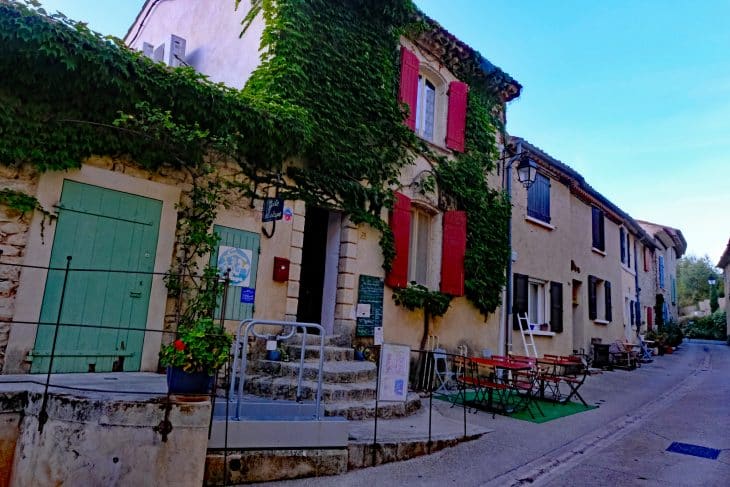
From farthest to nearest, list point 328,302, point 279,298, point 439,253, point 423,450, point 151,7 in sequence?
point 151,7 → point 439,253 → point 328,302 → point 279,298 → point 423,450

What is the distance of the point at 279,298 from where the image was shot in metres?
6.97

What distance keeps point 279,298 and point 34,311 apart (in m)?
3.00

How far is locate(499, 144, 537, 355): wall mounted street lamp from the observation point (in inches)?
395

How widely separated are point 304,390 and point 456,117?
699 cm

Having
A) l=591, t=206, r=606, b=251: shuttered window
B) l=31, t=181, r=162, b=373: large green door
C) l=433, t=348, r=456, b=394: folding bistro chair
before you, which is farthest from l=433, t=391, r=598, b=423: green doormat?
l=591, t=206, r=606, b=251: shuttered window

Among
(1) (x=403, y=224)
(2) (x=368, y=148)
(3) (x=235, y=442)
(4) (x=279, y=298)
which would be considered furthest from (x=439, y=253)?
(3) (x=235, y=442)

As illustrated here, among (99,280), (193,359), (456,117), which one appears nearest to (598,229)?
(456,117)

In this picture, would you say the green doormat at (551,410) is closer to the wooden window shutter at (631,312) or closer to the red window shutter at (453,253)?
the red window shutter at (453,253)

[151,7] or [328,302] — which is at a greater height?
[151,7]

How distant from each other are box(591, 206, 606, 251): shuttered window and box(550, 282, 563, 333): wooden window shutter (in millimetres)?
3844

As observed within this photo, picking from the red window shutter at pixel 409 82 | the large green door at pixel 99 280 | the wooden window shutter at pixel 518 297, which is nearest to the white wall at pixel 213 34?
the red window shutter at pixel 409 82

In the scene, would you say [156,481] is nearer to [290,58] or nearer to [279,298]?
[279,298]

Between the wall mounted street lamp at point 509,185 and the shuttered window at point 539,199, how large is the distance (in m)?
1.01

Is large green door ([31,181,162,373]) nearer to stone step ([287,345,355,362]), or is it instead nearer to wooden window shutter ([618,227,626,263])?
stone step ([287,345,355,362])
